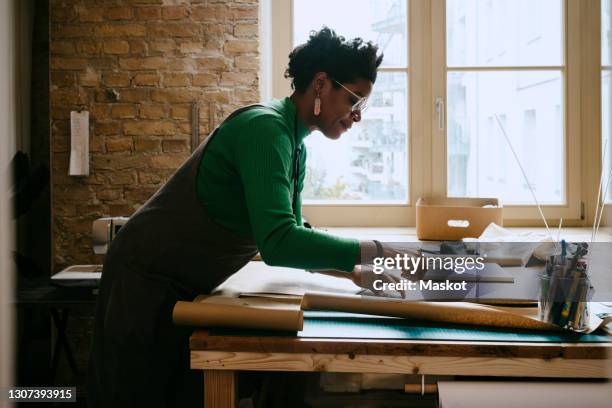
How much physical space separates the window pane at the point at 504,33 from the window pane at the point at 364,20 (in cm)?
27

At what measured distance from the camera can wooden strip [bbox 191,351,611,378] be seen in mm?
1126

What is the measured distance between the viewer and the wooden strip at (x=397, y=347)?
113 centimetres

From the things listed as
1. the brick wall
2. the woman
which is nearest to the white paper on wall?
the brick wall

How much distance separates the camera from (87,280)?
2488 mm

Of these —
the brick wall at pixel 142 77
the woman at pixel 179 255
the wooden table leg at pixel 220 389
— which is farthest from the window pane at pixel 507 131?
the wooden table leg at pixel 220 389

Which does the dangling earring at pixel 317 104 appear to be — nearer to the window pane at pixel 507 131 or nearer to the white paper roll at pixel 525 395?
the white paper roll at pixel 525 395

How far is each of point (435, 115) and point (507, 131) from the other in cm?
41

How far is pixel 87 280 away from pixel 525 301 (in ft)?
5.90

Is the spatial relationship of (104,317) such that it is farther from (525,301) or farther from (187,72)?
(187,72)

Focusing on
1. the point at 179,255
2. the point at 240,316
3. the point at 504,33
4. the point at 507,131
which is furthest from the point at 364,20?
the point at 240,316

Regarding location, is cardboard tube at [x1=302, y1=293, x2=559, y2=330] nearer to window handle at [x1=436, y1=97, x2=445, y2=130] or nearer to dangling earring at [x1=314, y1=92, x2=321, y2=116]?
dangling earring at [x1=314, y1=92, x2=321, y2=116]

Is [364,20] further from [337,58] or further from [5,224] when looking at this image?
[5,224]

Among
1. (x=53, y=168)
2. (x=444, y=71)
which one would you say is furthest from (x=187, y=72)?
(x=444, y=71)

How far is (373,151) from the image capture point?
3.32 metres
